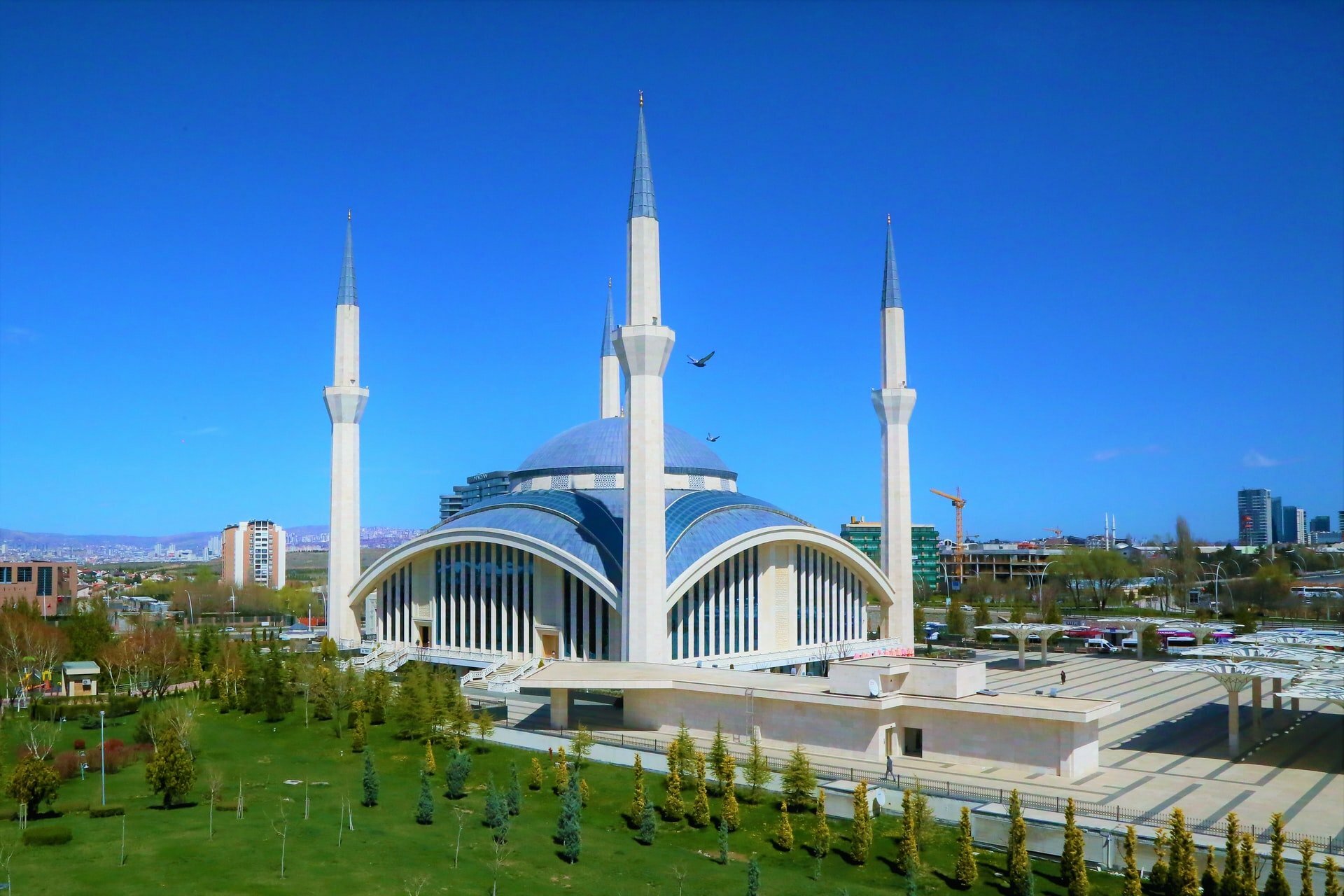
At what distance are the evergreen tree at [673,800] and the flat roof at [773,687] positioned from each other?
669 cm

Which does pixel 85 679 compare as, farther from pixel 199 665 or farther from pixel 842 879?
pixel 842 879

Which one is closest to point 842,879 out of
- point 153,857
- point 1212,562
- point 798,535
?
point 153,857

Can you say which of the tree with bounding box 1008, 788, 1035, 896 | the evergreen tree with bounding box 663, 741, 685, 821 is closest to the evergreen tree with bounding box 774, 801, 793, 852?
the evergreen tree with bounding box 663, 741, 685, 821

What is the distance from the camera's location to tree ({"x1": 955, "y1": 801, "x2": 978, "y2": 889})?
66.7ft

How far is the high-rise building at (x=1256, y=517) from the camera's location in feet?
428

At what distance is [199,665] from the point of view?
48531 millimetres

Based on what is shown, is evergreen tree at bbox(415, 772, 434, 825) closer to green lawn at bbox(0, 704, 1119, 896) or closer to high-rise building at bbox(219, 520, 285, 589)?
green lawn at bbox(0, 704, 1119, 896)

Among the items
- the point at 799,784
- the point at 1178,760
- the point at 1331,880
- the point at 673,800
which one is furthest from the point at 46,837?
the point at 1178,760

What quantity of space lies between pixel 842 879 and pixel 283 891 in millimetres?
9873

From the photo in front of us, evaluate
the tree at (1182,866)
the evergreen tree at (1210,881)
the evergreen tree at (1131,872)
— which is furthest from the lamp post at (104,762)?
the evergreen tree at (1210,881)

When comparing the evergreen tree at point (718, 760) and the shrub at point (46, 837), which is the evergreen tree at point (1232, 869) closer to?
the evergreen tree at point (718, 760)

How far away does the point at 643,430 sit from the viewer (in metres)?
39.9

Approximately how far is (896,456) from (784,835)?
32.4 m

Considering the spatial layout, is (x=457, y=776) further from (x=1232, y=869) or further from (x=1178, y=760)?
(x=1178, y=760)
